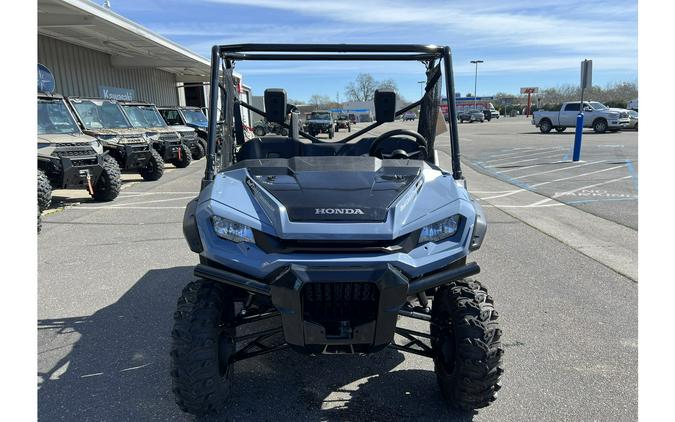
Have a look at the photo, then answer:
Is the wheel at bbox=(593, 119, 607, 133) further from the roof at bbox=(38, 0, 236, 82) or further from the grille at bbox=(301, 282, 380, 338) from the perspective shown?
the grille at bbox=(301, 282, 380, 338)

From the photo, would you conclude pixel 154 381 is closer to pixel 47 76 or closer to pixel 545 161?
pixel 47 76

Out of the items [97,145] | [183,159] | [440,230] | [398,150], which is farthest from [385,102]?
Answer: [183,159]

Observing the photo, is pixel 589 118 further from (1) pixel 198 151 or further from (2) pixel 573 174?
(1) pixel 198 151

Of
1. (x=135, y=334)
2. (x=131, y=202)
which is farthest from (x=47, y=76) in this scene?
(x=135, y=334)

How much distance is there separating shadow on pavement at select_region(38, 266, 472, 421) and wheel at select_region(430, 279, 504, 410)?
0.66ft

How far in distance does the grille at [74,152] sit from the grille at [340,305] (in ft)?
23.0

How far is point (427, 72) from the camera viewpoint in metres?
4.06

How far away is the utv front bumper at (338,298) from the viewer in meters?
2.23

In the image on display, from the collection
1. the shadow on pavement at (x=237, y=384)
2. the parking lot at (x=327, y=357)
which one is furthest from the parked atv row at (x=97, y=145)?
the shadow on pavement at (x=237, y=384)

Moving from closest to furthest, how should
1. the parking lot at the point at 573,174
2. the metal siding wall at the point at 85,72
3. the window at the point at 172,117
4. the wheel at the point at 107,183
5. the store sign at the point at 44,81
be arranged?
the parking lot at the point at 573,174 < the wheel at the point at 107,183 < the store sign at the point at 44,81 < the metal siding wall at the point at 85,72 < the window at the point at 172,117

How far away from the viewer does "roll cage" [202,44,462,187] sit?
3156mm

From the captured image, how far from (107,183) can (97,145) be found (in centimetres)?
70

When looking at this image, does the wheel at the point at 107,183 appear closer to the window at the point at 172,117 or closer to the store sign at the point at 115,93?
the window at the point at 172,117

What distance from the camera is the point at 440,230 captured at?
2.50 m
